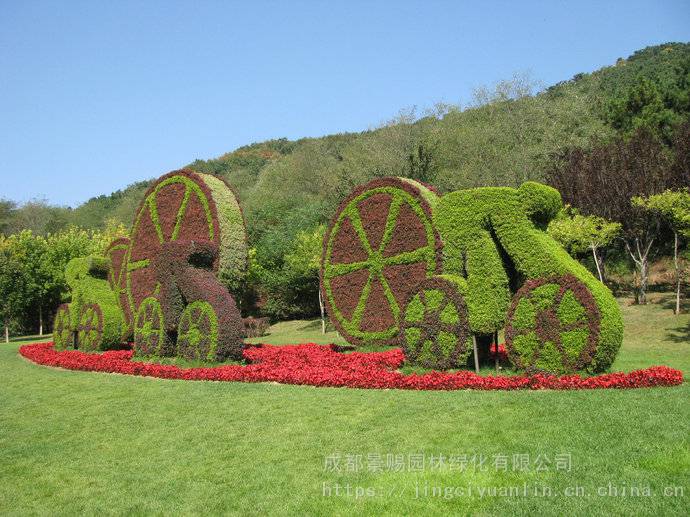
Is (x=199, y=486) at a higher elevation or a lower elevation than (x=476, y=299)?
lower

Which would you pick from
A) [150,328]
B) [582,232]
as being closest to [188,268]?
[150,328]

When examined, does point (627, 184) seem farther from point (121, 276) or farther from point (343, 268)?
point (121, 276)

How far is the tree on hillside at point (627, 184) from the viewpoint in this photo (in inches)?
969

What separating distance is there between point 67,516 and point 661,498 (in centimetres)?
555

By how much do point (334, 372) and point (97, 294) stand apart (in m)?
10.3

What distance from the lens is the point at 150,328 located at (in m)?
15.1

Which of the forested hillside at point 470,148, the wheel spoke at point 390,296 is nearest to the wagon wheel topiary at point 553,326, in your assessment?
the wheel spoke at point 390,296

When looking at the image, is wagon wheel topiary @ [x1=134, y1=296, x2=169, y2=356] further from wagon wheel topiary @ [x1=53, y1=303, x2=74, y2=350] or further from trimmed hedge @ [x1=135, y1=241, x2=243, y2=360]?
wagon wheel topiary @ [x1=53, y1=303, x2=74, y2=350]

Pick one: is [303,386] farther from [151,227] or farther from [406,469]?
[151,227]

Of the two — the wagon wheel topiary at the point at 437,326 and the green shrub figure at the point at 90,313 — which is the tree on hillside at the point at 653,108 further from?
the green shrub figure at the point at 90,313

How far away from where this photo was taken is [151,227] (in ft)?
54.6

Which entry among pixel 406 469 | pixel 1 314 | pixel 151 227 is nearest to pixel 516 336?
pixel 406 469

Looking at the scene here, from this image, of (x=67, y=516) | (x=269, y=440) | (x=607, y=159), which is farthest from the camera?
(x=607, y=159)

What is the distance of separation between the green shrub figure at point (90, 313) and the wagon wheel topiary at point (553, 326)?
41.4ft
